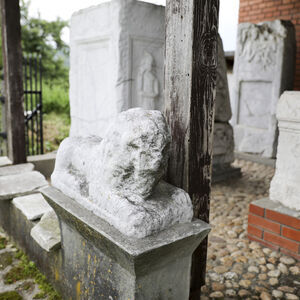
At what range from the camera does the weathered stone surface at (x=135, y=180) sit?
130 cm

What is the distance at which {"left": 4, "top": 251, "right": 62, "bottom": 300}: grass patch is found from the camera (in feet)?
7.11

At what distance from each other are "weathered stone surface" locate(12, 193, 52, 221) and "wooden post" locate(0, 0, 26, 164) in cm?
107

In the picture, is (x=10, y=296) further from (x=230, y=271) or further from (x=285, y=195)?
(x=285, y=195)

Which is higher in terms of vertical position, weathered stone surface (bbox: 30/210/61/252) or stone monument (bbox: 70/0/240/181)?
stone monument (bbox: 70/0/240/181)

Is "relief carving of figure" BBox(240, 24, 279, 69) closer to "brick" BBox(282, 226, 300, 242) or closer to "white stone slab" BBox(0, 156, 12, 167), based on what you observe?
"brick" BBox(282, 226, 300, 242)

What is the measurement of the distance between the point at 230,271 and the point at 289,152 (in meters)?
1.00

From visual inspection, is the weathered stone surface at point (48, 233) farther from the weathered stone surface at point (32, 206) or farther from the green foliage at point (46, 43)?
the green foliage at point (46, 43)

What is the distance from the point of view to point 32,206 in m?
2.54

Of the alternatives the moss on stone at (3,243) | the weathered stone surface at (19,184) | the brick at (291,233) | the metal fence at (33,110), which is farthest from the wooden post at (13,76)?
the brick at (291,233)

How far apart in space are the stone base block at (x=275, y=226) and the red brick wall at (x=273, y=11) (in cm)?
400

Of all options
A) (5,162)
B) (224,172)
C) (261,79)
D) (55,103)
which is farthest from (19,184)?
(55,103)

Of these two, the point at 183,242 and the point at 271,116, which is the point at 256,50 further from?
the point at 183,242

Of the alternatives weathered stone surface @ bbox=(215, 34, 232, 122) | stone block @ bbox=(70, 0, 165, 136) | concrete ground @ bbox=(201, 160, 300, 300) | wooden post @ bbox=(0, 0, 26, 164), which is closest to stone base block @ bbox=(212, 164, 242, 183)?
weathered stone surface @ bbox=(215, 34, 232, 122)

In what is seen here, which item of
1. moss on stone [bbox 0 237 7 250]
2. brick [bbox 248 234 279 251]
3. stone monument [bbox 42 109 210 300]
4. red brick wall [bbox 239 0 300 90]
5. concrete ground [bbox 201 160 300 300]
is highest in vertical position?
red brick wall [bbox 239 0 300 90]
